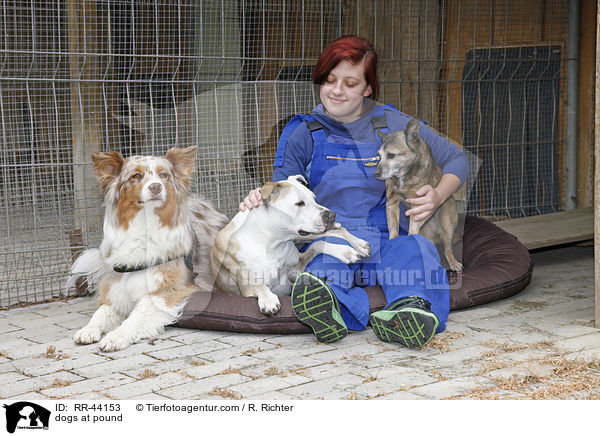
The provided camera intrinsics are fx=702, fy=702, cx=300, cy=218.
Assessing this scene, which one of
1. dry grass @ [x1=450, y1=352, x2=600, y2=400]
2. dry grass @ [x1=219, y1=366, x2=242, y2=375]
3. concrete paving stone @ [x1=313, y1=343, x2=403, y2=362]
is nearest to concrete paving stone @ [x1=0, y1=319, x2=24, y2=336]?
dry grass @ [x1=219, y1=366, x2=242, y2=375]

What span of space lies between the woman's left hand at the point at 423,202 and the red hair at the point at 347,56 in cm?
55

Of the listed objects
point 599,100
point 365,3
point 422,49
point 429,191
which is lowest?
point 429,191

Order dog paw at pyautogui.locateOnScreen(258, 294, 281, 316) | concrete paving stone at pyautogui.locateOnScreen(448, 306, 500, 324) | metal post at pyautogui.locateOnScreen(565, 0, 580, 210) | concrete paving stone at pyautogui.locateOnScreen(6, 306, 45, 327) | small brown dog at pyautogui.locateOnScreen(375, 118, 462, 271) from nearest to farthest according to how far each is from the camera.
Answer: dog paw at pyautogui.locateOnScreen(258, 294, 281, 316) → small brown dog at pyautogui.locateOnScreen(375, 118, 462, 271) → concrete paving stone at pyautogui.locateOnScreen(448, 306, 500, 324) → concrete paving stone at pyautogui.locateOnScreen(6, 306, 45, 327) → metal post at pyautogui.locateOnScreen(565, 0, 580, 210)

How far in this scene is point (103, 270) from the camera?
346cm

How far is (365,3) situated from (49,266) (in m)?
3.07

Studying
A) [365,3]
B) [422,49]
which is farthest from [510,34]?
[365,3]

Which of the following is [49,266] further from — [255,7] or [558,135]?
[558,135]

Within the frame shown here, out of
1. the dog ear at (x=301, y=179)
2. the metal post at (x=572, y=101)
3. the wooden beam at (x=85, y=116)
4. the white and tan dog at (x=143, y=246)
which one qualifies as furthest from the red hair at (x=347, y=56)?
the metal post at (x=572, y=101)

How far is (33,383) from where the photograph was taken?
103 inches

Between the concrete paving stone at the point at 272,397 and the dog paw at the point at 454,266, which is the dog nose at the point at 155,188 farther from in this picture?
the dog paw at the point at 454,266

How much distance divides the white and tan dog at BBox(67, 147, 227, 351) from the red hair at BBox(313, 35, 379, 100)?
72 centimetres

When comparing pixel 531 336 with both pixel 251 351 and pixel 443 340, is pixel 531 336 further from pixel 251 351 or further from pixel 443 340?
pixel 251 351

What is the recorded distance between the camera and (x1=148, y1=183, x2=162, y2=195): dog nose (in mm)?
3104

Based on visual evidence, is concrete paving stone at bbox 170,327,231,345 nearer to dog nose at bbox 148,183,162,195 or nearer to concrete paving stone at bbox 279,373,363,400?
dog nose at bbox 148,183,162,195
